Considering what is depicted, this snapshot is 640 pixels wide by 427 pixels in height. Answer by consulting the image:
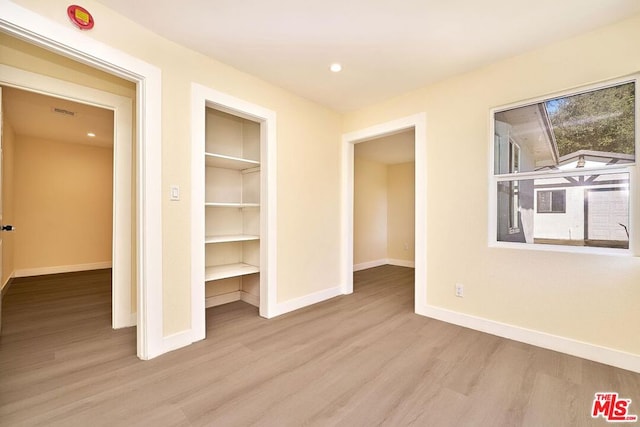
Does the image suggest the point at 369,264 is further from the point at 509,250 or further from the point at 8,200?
the point at 8,200

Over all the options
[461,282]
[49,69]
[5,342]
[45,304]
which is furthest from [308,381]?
[45,304]

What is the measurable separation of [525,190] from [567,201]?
31 centimetres

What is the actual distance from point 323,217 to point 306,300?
1081 mm

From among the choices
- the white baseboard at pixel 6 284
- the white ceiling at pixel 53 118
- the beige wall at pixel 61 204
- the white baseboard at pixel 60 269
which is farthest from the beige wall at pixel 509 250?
the white baseboard at pixel 60 269

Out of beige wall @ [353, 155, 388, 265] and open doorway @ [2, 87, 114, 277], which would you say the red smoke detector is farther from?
beige wall @ [353, 155, 388, 265]

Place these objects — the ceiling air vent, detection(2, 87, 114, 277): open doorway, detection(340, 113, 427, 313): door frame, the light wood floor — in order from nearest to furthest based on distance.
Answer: the light wood floor → detection(340, 113, 427, 313): door frame → the ceiling air vent → detection(2, 87, 114, 277): open doorway

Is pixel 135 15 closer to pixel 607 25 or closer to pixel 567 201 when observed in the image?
pixel 607 25

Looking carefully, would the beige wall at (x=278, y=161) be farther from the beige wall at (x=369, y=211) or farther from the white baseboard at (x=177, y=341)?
the beige wall at (x=369, y=211)

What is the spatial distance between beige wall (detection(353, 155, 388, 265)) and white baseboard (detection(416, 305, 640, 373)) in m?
2.72

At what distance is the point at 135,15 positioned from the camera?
1949 mm

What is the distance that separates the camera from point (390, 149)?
16.5 feet

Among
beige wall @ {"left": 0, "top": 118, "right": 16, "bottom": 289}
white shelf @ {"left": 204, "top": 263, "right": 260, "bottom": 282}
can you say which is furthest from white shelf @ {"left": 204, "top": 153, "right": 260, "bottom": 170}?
beige wall @ {"left": 0, "top": 118, "right": 16, "bottom": 289}

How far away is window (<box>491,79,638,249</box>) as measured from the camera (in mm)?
2061

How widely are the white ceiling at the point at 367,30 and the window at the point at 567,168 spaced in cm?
57
